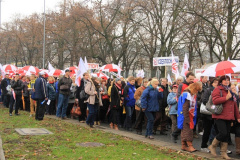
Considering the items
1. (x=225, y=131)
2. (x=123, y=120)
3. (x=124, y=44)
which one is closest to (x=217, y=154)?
(x=225, y=131)

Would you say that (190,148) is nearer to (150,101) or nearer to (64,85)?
(150,101)

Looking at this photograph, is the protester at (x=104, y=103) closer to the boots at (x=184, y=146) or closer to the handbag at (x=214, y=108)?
the boots at (x=184, y=146)

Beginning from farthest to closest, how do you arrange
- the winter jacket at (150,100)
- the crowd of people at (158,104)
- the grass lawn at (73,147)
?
the winter jacket at (150,100) < the crowd of people at (158,104) < the grass lawn at (73,147)

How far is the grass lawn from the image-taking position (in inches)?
261

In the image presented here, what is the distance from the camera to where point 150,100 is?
9.01 metres

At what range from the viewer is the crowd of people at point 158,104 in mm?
7039

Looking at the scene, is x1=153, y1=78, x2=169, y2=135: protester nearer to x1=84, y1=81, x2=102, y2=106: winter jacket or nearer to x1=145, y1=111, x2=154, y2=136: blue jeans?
x1=145, y1=111, x2=154, y2=136: blue jeans

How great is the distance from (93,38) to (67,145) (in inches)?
1323

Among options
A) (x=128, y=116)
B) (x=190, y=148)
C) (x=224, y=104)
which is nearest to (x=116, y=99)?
(x=128, y=116)

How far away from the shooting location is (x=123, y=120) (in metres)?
11.9

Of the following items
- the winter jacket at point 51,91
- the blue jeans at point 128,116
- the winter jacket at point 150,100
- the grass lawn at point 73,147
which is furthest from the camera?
the winter jacket at point 51,91

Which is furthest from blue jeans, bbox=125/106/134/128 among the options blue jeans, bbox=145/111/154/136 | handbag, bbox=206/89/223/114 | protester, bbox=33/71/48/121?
handbag, bbox=206/89/223/114

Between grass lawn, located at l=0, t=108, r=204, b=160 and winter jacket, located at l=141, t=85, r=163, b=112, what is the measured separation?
3.41ft

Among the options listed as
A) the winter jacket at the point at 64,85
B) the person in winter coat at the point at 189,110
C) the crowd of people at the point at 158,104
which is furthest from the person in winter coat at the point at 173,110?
the winter jacket at the point at 64,85
